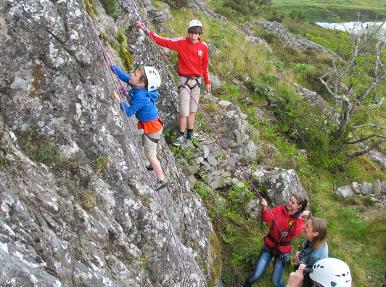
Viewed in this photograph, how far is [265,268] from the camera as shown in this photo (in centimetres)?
852

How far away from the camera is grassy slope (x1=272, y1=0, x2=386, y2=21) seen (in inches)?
3720

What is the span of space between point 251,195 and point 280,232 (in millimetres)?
2648

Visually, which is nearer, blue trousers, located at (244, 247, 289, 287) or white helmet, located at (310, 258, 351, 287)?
white helmet, located at (310, 258, 351, 287)

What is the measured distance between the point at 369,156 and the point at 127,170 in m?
15.4

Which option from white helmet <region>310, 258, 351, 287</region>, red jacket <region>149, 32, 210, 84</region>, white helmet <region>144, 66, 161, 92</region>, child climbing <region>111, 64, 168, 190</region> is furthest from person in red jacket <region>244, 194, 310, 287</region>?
red jacket <region>149, 32, 210, 84</region>

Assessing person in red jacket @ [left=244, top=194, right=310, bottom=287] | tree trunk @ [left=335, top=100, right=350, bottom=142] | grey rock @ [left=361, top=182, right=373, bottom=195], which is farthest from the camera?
tree trunk @ [left=335, top=100, right=350, bottom=142]

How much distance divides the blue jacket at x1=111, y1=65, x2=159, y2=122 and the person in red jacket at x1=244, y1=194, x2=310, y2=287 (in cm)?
299

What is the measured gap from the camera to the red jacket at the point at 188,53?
9336mm

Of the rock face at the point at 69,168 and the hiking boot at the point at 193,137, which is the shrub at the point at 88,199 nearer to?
the rock face at the point at 69,168

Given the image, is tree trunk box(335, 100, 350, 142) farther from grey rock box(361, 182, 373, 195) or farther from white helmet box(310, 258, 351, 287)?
white helmet box(310, 258, 351, 287)

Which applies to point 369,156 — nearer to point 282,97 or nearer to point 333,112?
point 333,112

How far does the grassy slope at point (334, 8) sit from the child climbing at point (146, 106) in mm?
90334

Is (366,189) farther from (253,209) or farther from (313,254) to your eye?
(313,254)

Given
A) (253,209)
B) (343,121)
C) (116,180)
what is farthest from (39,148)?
(343,121)
